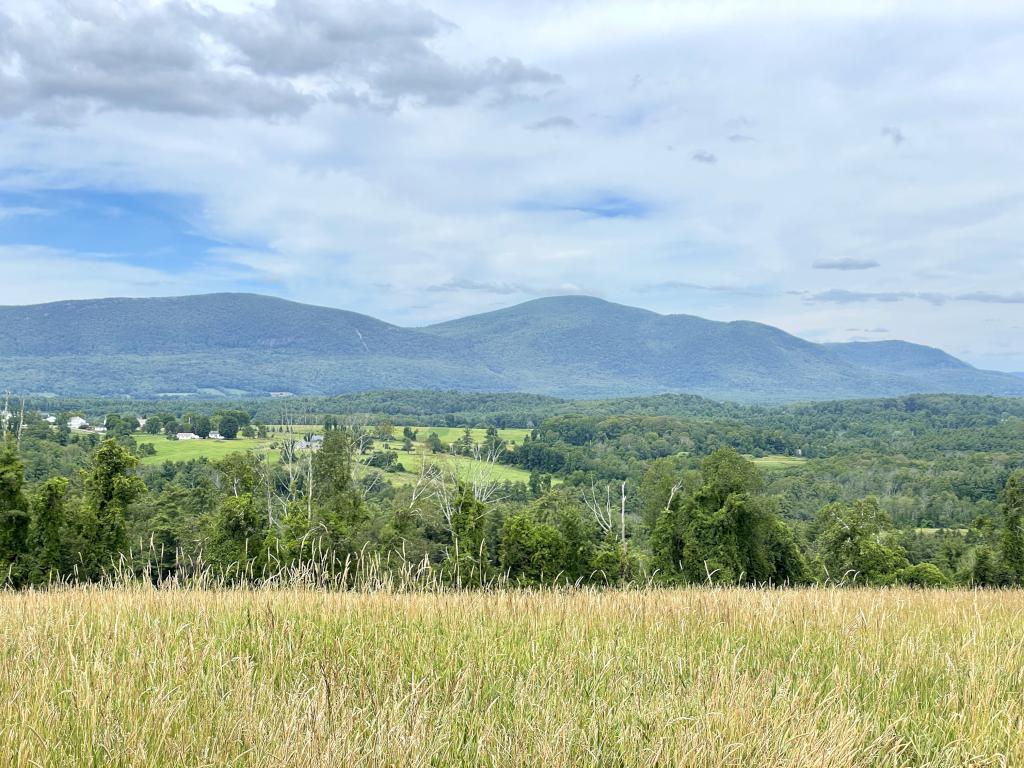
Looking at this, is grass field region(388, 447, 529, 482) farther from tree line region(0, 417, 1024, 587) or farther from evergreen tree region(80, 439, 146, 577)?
evergreen tree region(80, 439, 146, 577)

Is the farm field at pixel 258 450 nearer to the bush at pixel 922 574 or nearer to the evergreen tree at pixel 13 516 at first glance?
the bush at pixel 922 574

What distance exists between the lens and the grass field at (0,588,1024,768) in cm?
298

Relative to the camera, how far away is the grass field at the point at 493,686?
298 cm

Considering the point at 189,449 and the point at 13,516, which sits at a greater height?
the point at 13,516

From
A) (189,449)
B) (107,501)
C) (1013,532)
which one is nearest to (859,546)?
(1013,532)

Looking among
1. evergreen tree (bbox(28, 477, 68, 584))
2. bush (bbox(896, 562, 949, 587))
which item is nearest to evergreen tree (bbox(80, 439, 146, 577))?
evergreen tree (bbox(28, 477, 68, 584))

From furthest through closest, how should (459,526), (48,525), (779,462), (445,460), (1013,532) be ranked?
(779,462) → (445,460) → (1013,532) → (459,526) → (48,525)

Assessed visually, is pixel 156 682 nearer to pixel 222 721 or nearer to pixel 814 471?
pixel 222 721

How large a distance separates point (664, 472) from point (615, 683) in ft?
142

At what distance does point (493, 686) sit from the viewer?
13.0ft

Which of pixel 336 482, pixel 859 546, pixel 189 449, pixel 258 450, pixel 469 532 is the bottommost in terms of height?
pixel 189 449

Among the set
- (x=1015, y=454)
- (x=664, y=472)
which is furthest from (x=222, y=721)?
(x=1015, y=454)

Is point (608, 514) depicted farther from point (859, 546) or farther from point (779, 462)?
point (779, 462)

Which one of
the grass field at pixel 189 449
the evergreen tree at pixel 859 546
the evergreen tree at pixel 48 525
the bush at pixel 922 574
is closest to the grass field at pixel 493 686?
the evergreen tree at pixel 48 525
